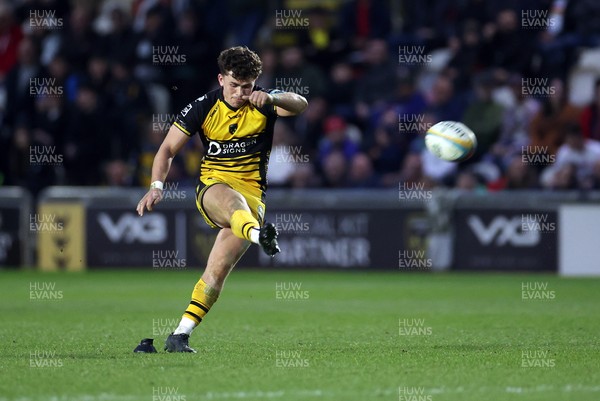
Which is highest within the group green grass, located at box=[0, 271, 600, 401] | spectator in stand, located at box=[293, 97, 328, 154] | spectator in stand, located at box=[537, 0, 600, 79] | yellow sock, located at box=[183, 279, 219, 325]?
spectator in stand, located at box=[537, 0, 600, 79]

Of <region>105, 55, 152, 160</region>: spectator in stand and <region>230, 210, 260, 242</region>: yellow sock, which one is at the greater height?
<region>105, 55, 152, 160</region>: spectator in stand

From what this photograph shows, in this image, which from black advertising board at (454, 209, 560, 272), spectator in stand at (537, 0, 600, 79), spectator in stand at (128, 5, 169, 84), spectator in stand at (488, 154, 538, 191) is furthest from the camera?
spectator in stand at (128, 5, 169, 84)

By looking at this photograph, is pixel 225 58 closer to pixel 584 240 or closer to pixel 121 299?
pixel 121 299

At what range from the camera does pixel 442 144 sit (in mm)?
10789

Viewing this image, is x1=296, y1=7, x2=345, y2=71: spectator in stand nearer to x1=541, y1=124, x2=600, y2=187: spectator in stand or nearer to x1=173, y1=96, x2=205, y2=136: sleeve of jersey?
x1=541, y1=124, x2=600, y2=187: spectator in stand

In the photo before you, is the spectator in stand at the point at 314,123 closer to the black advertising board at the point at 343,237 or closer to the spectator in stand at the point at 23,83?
the black advertising board at the point at 343,237

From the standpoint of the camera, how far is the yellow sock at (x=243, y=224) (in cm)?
855

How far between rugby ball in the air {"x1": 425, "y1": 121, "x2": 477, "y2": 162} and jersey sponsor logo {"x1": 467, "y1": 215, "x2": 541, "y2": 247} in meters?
6.84

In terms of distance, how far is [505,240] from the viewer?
17.6m

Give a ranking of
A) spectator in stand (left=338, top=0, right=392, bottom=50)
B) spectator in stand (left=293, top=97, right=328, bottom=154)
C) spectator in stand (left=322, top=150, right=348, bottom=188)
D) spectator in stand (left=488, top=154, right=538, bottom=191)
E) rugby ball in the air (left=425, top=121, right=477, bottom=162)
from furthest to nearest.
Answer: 1. spectator in stand (left=338, top=0, right=392, bottom=50)
2. spectator in stand (left=293, top=97, right=328, bottom=154)
3. spectator in stand (left=322, top=150, right=348, bottom=188)
4. spectator in stand (left=488, top=154, right=538, bottom=191)
5. rugby ball in the air (left=425, top=121, right=477, bottom=162)

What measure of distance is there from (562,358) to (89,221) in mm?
12038

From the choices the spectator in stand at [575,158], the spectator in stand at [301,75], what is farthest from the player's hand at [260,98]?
the spectator in stand at [301,75]

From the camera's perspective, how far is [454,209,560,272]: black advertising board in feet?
57.0

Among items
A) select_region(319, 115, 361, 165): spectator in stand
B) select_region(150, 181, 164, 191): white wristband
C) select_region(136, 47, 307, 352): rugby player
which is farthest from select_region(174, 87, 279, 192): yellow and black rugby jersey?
select_region(319, 115, 361, 165): spectator in stand
